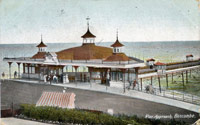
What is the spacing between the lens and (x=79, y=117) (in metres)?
5.45

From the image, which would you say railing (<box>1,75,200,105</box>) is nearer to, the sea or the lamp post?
the lamp post

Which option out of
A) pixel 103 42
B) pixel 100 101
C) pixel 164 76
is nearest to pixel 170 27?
pixel 164 76

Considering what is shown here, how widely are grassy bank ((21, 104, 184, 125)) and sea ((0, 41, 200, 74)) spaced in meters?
0.99

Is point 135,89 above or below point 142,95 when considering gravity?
above

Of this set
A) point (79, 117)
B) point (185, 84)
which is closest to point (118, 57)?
point (79, 117)

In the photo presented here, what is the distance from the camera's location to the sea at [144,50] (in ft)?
18.2

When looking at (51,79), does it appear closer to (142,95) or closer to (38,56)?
(38,56)

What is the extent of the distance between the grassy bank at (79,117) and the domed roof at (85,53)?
99 cm

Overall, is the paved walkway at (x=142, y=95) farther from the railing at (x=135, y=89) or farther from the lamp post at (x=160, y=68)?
the lamp post at (x=160, y=68)

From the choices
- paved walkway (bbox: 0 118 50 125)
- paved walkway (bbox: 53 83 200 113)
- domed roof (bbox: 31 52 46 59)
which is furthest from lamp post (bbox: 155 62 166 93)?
paved walkway (bbox: 0 118 50 125)

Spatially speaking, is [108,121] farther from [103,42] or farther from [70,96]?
[103,42]

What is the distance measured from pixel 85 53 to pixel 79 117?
3.88ft

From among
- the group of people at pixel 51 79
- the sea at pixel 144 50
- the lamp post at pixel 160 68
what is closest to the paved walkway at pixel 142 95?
the group of people at pixel 51 79

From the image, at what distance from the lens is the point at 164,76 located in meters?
5.77
